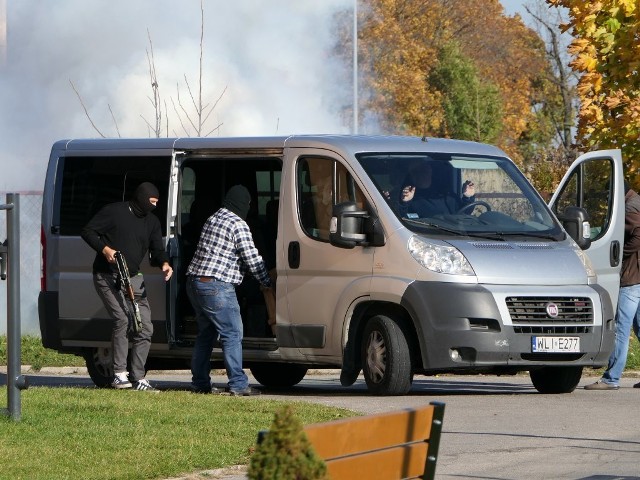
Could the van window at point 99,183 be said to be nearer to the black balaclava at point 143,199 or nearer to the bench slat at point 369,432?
the black balaclava at point 143,199

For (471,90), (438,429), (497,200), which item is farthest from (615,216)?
(471,90)

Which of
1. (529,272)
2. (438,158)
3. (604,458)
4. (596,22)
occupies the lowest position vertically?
(604,458)

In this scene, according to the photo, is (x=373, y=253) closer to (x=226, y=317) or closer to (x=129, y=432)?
(x=226, y=317)

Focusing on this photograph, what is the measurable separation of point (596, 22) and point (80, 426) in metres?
12.0

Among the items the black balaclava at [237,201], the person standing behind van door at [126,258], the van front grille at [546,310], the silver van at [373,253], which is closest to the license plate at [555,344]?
the silver van at [373,253]

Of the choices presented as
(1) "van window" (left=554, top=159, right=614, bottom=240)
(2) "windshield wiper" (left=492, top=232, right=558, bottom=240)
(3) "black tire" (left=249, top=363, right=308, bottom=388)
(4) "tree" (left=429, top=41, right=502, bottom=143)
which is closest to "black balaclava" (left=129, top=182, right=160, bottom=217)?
(3) "black tire" (left=249, top=363, right=308, bottom=388)

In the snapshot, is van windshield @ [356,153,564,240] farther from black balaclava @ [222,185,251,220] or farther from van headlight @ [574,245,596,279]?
black balaclava @ [222,185,251,220]

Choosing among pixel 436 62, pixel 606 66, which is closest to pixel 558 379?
pixel 606 66

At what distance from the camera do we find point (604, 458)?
990 cm

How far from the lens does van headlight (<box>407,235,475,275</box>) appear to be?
518 inches

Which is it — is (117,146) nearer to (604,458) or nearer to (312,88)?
(604,458)

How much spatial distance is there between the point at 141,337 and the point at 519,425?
3.94m

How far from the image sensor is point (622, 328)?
14.9 metres

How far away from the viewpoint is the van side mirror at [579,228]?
47.2ft
